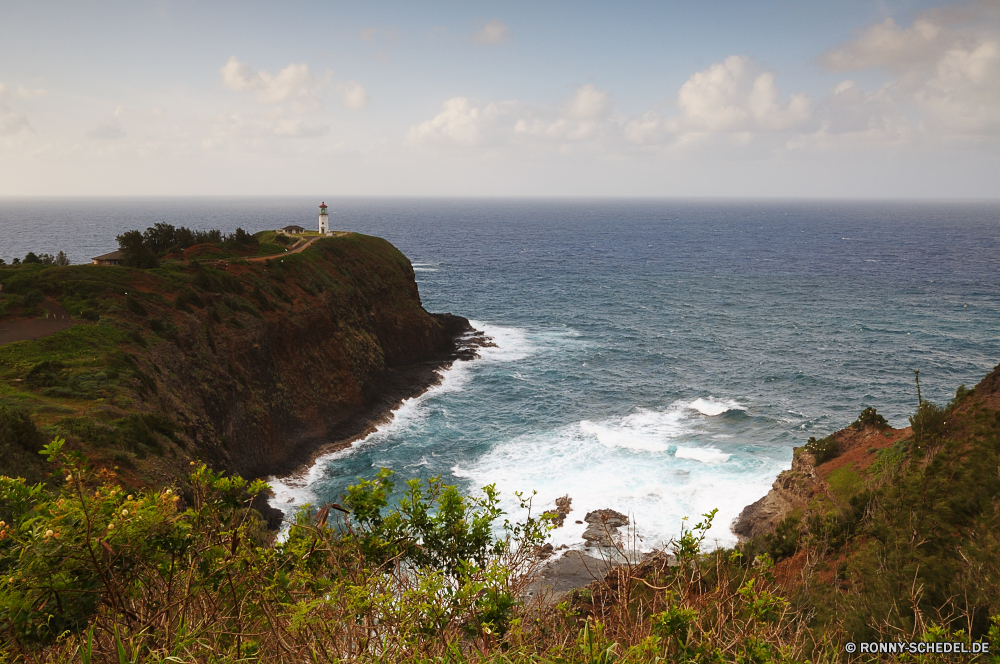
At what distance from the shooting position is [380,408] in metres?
44.7

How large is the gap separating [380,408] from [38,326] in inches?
882

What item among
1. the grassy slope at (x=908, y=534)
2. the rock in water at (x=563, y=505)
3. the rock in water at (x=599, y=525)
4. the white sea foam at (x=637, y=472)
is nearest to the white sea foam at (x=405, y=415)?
the white sea foam at (x=637, y=472)

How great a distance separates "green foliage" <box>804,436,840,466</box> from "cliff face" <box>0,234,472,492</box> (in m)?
30.0

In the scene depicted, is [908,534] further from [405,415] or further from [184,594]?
[405,415]

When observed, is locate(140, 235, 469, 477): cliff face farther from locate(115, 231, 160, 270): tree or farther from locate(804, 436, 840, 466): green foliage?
locate(804, 436, 840, 466): green foliage

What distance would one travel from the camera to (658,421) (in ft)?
140

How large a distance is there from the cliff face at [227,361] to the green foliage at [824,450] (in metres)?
30.0

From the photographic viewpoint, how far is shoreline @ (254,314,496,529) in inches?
1348

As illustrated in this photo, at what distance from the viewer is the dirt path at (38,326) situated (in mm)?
30922

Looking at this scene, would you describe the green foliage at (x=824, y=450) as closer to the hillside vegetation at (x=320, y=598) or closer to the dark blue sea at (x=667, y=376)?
the dark blue sea at (x=667, y=376)

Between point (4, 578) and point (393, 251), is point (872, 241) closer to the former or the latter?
point (393, 251)

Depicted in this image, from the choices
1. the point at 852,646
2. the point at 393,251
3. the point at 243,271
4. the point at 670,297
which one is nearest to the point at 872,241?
the point at 670,297

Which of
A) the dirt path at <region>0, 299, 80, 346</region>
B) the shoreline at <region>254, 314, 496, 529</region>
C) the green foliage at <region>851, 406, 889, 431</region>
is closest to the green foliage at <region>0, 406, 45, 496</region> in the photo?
the shoreline at <region>254, 314, 496, 529</region>

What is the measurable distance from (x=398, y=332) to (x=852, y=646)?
50.7 metres
